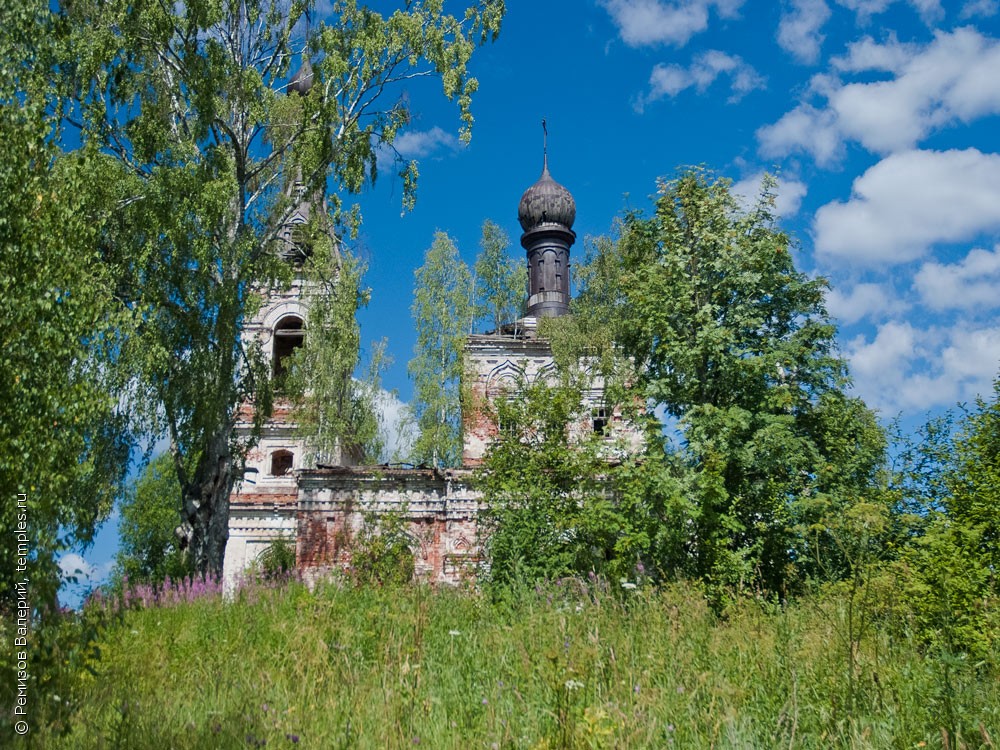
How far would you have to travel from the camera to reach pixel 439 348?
29.5 meters

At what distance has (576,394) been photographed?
1764 centimetres

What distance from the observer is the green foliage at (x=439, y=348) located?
27.7 m

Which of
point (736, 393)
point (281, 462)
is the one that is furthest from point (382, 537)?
point (281, 462)

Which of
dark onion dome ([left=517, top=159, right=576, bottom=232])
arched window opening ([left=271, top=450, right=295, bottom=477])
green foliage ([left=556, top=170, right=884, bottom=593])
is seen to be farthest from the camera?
dark onion dome ([left=517, top=159, right=576, bottom=232])

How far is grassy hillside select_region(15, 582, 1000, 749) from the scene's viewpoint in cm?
353

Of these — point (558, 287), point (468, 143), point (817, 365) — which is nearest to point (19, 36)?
point (468, 143)

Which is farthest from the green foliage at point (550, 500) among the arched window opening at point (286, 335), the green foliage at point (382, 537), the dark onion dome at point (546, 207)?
the dark onion dome at point (546, 207)

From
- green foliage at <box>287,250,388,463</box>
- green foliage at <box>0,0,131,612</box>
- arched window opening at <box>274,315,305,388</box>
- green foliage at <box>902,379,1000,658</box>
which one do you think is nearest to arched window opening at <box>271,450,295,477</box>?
green foliage at <box>287,250,388,463</box>

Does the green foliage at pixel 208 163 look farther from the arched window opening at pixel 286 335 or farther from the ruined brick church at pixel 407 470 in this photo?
the arched window opening at pixel 286 335

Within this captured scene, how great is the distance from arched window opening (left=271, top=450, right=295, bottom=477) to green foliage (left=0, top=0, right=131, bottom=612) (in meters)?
15.7

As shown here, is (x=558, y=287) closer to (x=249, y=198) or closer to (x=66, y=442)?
(x=249, y=198)

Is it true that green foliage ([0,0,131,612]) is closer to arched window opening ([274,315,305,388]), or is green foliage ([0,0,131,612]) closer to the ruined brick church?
the ruined brick church

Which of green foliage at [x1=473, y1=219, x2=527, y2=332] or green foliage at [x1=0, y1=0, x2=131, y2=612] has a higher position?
green foliage at [x1=473, y1=219, x2=527, y2=332]

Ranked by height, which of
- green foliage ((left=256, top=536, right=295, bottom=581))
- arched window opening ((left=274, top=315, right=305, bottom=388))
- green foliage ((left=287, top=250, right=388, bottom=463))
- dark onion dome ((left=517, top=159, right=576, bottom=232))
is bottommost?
green foliage ((left=256, top=536, right=295, bottom=581))
